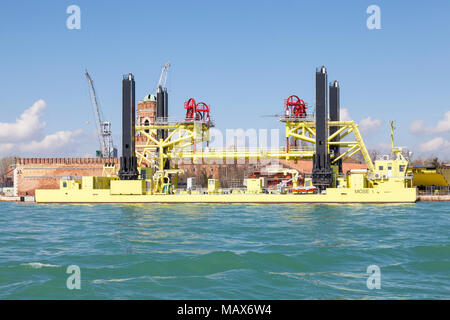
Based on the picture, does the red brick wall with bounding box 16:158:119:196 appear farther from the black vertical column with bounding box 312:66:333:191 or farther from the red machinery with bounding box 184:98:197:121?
the black vertical column with bounding box 312:66:333:191

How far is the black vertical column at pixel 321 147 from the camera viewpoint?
55.8m

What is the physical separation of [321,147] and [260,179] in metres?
9.75

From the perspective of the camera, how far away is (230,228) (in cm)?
3023

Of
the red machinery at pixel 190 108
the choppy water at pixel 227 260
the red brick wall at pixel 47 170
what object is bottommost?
the choppy water at pixel 227 260

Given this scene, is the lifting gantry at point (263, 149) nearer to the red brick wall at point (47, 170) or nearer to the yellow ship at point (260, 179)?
the yellow ship at point (260, 179)

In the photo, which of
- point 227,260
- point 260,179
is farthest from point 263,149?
point 227,260

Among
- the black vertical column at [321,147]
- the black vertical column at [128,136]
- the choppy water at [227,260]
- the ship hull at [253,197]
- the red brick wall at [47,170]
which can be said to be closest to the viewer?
the choppy water at [227,260]

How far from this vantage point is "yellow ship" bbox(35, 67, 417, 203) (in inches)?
2175

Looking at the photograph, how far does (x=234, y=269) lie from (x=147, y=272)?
329cm

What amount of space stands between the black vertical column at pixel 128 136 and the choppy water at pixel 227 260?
1126 inches

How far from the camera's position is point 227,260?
18.3 metres

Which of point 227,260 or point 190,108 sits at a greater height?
point 190,108

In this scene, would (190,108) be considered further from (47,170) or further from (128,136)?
(47,170)

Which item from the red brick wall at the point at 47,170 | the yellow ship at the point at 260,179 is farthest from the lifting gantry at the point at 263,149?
the red brick wall at the point at 47,170
